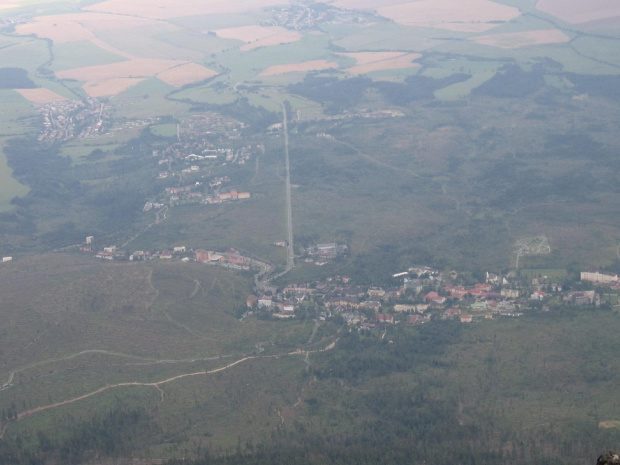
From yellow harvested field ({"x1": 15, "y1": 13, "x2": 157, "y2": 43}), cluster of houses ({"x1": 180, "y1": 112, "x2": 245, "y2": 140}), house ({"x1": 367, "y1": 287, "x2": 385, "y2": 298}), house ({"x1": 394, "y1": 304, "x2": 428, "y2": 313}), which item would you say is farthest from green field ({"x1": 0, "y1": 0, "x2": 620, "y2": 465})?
yellow harvested field ({"x1": 15, "y1": 13, "x2": 157, "y2": 43})

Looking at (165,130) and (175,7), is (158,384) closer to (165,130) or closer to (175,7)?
(165,130)

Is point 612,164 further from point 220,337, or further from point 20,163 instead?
point 20,163

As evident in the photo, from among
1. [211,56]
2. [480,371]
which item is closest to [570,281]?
[480,371]

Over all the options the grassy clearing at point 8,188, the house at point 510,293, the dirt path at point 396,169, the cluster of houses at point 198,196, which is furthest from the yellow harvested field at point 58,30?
the house at point 510,293

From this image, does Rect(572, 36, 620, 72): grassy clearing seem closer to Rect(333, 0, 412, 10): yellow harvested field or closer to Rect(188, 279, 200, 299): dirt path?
Rect(333, 0, 412, 10): yellow harvested field

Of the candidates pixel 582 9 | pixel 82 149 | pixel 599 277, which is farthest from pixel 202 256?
pixel 582 9

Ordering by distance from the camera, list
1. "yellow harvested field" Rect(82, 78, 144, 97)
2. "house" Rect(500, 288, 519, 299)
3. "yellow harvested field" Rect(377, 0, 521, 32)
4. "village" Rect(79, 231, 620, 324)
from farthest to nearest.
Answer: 1. "yellow harvested field" Rect(377, 0, 521, 32)
2. "yellow harvested field" Rect(82, 78, 144, 97)
3. "house" Rect(500, 288, 519, 299)
4. "village" Rect(79, 231, 620, 324)

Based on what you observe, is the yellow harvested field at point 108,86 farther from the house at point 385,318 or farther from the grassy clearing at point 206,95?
the house at point 385,318
